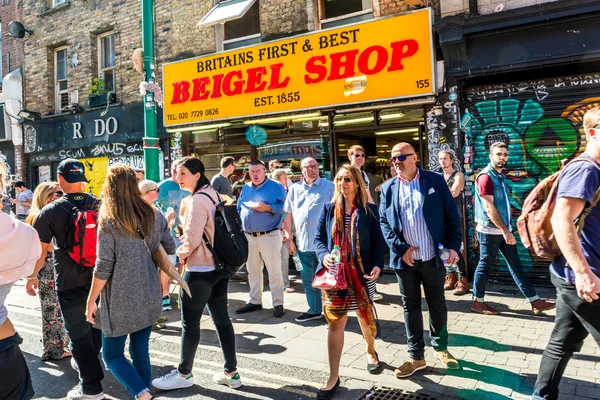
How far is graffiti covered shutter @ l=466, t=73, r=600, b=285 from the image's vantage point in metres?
7.08

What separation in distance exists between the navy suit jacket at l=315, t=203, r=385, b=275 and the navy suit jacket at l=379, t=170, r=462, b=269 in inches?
7.4

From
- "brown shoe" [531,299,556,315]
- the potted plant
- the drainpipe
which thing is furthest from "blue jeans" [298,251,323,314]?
the potted plant

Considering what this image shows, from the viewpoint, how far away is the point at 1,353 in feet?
7.22

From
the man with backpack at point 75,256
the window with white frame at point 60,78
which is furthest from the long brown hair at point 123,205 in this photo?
the window with white frame at point 60,78

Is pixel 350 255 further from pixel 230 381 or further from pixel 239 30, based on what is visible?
pixel 239 30

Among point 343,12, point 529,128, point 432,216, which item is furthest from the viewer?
point 343,12

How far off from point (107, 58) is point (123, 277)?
441 inches

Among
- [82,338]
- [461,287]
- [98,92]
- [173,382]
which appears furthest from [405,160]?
[98,92]

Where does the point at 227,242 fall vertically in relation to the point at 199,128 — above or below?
below

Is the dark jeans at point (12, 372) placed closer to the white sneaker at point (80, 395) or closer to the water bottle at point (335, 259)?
the white sneaker at point (80, 395)

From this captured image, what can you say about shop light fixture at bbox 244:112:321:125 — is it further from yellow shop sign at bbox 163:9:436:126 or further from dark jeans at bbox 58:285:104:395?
dark jeans at bbox 58:285:104:395

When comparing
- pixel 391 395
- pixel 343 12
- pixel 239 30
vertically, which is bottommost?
pixel 391 395

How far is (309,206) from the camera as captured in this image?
19.5 ft

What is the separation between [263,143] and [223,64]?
6.38ft
